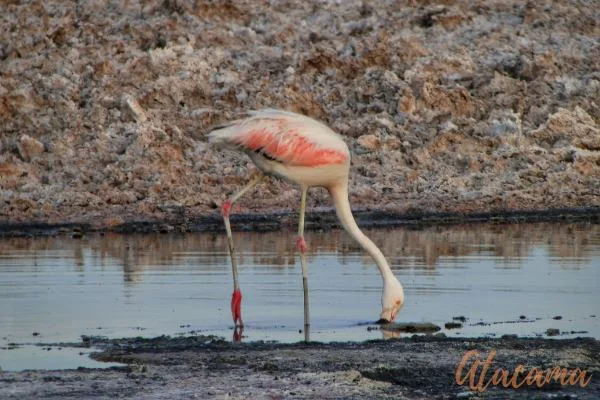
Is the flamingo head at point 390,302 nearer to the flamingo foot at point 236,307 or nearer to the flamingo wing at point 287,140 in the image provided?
the flamingo foot at point 236,307

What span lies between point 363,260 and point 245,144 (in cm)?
446

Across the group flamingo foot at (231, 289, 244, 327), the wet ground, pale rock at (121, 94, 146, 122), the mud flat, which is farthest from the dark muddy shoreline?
the mud flat

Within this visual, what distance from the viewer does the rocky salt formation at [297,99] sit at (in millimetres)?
23000

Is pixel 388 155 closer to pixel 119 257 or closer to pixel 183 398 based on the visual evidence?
pixel 119 257

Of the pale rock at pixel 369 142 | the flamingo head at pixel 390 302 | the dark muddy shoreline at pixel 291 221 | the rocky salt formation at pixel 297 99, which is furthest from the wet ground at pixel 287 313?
the pale rock at pixel 369 142

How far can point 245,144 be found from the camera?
13469mm

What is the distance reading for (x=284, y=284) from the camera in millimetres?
15273

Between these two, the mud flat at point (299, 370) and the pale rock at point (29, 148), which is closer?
the mud flat at point (299, 370)

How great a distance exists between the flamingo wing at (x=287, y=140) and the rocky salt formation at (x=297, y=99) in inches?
324

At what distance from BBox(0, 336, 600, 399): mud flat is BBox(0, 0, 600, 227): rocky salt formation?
1084cm

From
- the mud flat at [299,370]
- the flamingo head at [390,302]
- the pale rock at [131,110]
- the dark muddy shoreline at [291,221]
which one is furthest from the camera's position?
the pale rock at [131,110]

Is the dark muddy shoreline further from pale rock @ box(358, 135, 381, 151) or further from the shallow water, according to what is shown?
pale rock @ box(358, 135, 381, 151)

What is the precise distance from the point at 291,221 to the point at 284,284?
20.5 ft

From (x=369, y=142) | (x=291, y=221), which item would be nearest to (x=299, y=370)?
(x=291, y=221)
